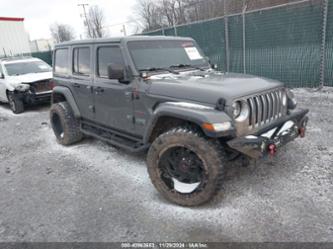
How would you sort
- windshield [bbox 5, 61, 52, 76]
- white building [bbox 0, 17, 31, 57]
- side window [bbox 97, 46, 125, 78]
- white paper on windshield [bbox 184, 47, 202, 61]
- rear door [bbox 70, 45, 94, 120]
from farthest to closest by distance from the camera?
white building [bbox 0, 17, 31, 57] < windshield [bbox 5, 61, 52, 76] < rear door [bbox 70, 45, 94, 120] < white paper on windshield [bbox 184, 47, 202, 61] < side window [bbox 97, 46, 125, 78]

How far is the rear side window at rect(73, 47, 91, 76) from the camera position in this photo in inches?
175

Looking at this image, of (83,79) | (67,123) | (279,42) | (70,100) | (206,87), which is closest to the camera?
(206,87)

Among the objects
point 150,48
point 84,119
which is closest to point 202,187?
point 150,48

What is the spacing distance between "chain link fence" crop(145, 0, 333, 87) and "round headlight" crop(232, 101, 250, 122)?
5.61 m

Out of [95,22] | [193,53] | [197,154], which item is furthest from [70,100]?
[95,22]

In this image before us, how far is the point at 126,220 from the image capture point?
9.69ft

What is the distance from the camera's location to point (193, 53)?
4.36m

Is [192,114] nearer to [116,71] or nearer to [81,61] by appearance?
[116,71]

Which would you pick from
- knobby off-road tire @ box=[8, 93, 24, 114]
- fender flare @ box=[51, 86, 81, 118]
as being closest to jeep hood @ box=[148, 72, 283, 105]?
fender flare @ box=[51, 86, 81, 118]

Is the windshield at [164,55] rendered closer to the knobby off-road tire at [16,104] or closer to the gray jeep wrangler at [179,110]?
the gray jeep wrangler at [179,110]

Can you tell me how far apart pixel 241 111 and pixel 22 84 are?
306 inches

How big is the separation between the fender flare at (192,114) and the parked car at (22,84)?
22.0 feet

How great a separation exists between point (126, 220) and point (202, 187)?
895mm

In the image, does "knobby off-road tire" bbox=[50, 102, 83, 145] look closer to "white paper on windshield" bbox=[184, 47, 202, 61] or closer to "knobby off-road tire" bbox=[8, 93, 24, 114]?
"white paper on windshield" bbox=[184, 47, 202, 61]
